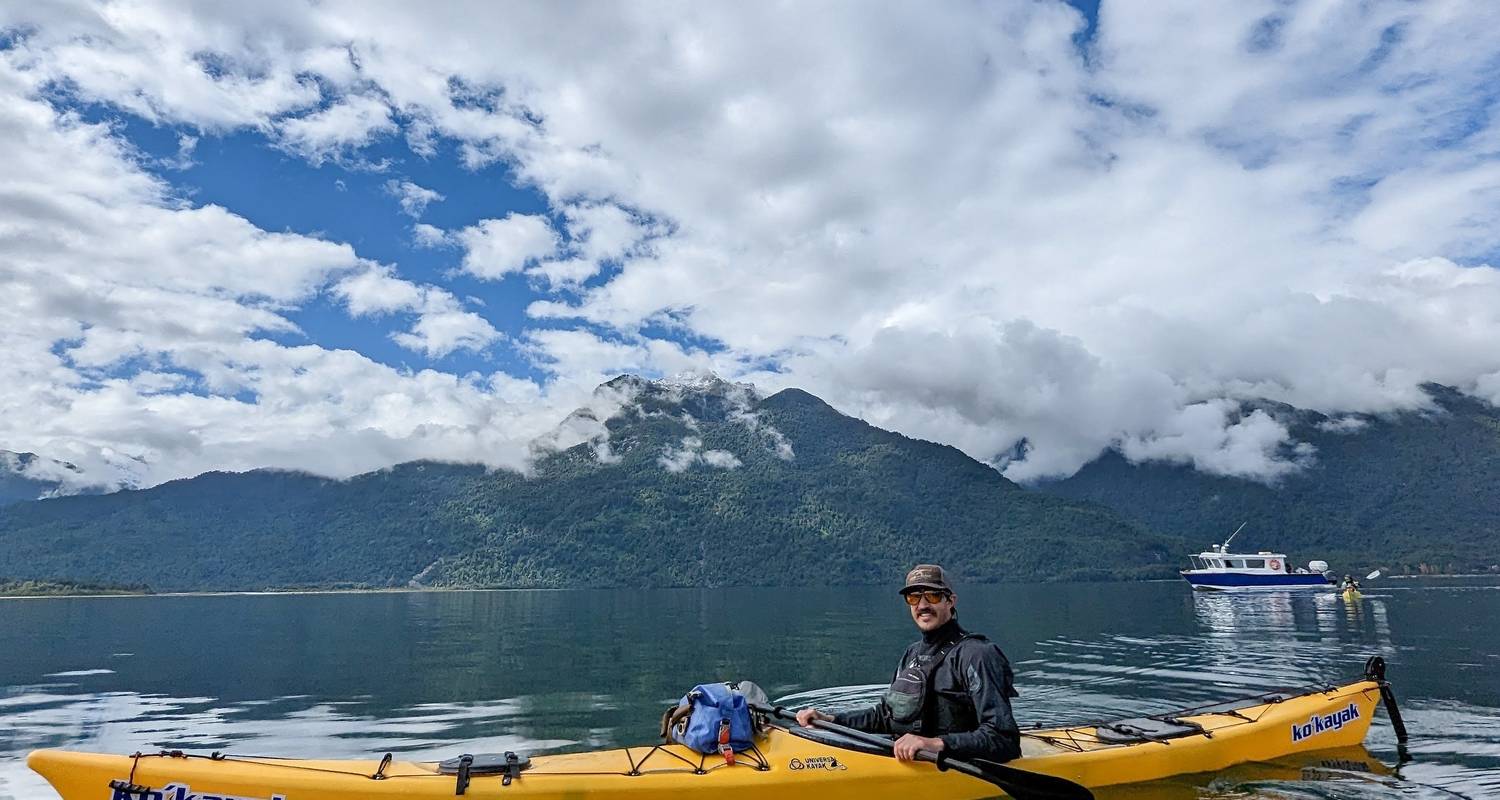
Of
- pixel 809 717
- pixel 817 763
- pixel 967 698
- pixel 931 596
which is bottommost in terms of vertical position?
pixel 817 763

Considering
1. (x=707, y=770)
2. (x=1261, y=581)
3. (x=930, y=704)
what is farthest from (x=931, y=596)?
(x=1261, y=581)

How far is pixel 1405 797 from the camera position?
1170cm

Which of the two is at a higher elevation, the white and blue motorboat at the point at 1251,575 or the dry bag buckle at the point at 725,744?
the dry bag buckle at the point at 725,744

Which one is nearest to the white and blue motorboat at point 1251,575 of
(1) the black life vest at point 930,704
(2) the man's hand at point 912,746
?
(1) the black life vest at point 930,704

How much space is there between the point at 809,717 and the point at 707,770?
1654mm

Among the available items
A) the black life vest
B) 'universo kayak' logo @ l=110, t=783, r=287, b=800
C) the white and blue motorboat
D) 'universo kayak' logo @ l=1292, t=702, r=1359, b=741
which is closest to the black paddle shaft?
the black life vest

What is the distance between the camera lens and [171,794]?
8227 millimetres

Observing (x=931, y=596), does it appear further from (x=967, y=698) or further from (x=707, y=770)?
(x=707, y=770)

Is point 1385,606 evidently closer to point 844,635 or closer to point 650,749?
point 844,635

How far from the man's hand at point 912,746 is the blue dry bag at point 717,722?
225 cm

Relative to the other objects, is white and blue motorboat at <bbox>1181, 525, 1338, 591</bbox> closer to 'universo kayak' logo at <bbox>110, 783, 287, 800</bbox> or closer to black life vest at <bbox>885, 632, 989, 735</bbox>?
black life vest at <bbox>885, 632, 989, 735</bbox>

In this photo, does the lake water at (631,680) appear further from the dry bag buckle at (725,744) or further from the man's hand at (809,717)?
the dry bag buckle at (725,744)

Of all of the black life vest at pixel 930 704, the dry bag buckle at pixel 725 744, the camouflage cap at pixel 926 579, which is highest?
the camouflage cap at pixel 926 579

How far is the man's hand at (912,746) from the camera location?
8555 millimetres
